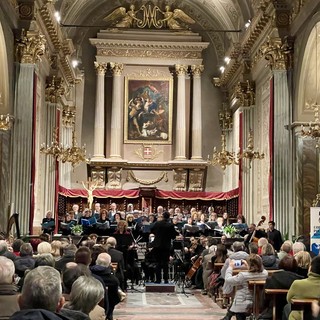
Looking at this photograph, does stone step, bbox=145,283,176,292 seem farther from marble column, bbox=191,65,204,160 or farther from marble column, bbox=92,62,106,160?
marble column, bbox=191,65,204,160

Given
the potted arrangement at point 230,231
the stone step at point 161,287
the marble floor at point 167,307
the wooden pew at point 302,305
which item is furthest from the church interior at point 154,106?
the wooden pew at point 302,305

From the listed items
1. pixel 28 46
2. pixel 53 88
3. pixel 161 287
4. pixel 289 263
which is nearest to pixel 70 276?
pixel 289 263

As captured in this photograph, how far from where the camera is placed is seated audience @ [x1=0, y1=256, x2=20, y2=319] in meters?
5.80

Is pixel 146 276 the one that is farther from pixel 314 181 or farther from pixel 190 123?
pixel 190 123

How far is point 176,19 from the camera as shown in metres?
33.2

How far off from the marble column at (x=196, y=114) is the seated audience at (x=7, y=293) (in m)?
26.0

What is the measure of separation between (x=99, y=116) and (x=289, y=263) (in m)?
23.8

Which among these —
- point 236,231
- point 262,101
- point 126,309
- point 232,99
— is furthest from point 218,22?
point 126,309

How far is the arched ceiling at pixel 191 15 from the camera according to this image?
102 ft

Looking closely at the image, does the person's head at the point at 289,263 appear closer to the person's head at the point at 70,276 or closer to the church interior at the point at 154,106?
the person's head at the point at 70,276

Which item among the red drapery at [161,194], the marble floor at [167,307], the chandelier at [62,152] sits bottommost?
the marble floor at [167,307]

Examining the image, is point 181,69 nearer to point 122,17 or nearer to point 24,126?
point 122,17

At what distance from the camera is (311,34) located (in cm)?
1841

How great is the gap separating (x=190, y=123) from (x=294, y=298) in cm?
2540
